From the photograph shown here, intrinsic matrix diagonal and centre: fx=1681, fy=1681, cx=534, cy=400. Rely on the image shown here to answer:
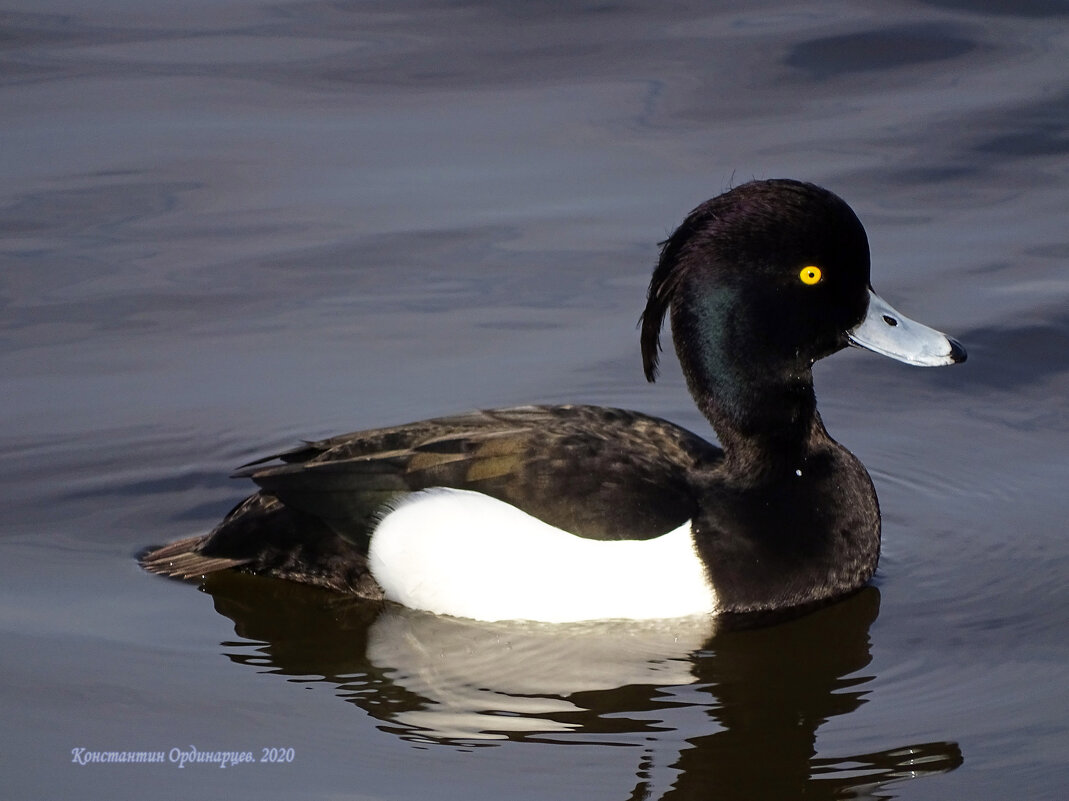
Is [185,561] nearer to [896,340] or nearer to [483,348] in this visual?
[483,348]

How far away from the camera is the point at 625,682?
192 inches

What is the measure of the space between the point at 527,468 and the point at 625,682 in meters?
0.74

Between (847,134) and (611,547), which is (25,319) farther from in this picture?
(847,134)

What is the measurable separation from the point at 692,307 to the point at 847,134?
422 centimetres

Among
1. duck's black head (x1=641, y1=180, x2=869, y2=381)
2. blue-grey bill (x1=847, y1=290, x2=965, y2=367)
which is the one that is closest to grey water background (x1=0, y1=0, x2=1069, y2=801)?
blue-grey bill (x1=847, y1=290, x2=965, y2=367)

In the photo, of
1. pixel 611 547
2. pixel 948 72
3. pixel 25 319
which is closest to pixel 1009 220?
pixel 948 72

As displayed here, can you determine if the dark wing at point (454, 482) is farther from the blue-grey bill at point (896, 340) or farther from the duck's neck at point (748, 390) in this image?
the blue-grey bill at point (896, 340)

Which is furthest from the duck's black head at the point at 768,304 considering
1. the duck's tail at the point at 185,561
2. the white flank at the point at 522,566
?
the duck's tail at the point at 185,561

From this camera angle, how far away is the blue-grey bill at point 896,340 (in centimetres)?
554

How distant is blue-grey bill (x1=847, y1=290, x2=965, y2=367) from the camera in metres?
5.54

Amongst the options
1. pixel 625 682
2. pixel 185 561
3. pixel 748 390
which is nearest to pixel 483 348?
pixel 748 390

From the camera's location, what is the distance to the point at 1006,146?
9.16 meters

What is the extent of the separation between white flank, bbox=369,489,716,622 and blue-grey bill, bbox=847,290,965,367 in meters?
0.93

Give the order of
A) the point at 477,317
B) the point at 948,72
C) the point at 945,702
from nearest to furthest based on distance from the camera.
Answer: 1. the point at 945,702
2. the point at 477,317
3. the point at 948,72
